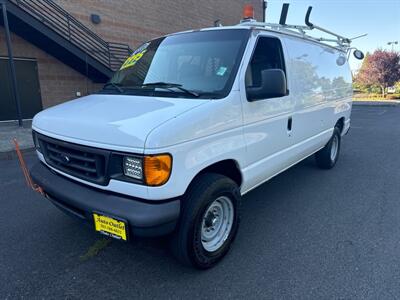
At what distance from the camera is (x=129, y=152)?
2.05 metres

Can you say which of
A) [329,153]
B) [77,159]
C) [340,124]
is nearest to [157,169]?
[77,159]

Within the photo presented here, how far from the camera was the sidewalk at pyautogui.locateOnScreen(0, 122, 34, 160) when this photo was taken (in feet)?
21.3

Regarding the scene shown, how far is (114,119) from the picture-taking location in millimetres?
2258

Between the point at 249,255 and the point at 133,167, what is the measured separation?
1.48m

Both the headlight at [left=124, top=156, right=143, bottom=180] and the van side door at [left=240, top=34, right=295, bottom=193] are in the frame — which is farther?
the van side door at [left=240, top=34, right=295, bottom=193]

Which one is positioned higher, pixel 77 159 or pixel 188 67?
pixel 188 67

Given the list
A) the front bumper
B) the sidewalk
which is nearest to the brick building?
the sidewalk

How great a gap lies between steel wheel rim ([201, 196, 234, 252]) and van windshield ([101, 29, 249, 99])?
0.97 metres

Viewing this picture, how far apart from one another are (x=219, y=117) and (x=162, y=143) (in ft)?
2.10

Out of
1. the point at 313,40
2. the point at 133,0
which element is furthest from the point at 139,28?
the point at 313,40

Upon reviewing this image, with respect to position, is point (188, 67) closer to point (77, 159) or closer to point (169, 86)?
point (169, 86)

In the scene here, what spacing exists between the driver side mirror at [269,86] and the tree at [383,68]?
31265mm

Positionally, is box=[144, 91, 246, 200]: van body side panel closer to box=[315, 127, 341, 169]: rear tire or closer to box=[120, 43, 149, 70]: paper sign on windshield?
box=[120, 43, 149, 70]: paper sign on windshield

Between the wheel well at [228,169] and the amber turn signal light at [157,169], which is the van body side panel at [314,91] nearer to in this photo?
the wheel well at [228,169]
